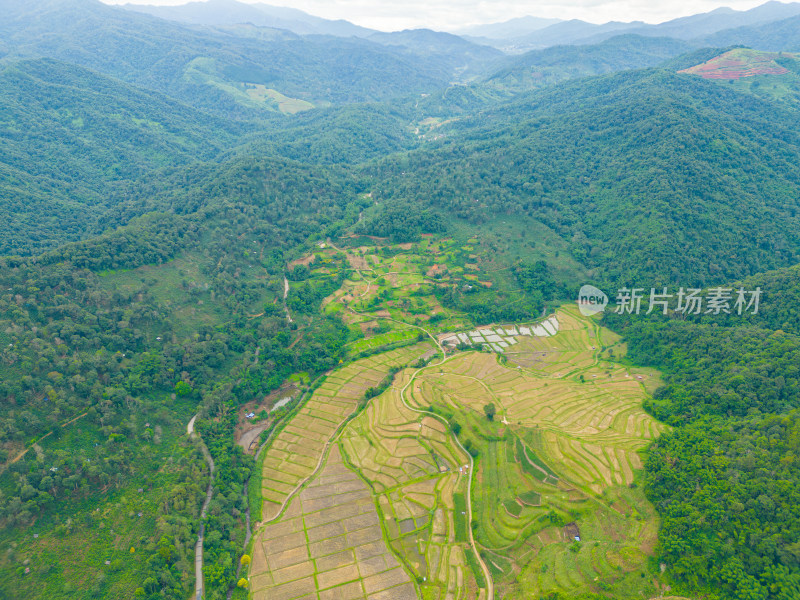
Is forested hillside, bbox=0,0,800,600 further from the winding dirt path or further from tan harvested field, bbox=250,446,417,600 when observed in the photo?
tan harvested field, bbox=250,446,417,600

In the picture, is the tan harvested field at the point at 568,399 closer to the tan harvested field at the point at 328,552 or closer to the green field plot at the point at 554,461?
the green field plot at the point at 554,461

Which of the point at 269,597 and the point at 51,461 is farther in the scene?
the point at 51,461

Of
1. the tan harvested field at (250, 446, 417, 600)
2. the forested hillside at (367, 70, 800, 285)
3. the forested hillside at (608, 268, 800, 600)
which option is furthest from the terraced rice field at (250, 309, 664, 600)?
the forested hillside at (367, 70, 800, 285)

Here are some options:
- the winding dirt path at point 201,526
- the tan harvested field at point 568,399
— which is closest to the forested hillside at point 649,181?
the tan harvested field at point 568,399

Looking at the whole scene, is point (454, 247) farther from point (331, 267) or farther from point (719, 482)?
point (719, 482)

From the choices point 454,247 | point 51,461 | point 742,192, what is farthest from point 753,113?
point 51,461

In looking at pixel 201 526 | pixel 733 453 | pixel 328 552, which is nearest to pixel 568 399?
pixel 733 453
